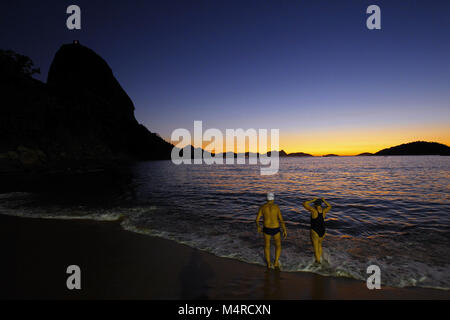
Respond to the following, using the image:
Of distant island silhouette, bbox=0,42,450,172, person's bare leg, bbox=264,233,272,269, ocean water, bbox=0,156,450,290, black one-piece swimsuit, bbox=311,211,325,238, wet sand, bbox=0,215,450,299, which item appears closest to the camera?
wet sand, bbox=0,215,450,299

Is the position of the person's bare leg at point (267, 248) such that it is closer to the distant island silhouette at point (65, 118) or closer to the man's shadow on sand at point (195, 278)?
the man's shadow on sand at point (195, 278)

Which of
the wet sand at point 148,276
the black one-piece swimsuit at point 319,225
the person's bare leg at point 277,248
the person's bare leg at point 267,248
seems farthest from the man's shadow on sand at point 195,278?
the black one-piece swimsuit at point 319,225

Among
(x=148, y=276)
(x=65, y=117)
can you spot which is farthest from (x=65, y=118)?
(x=148, y=276)

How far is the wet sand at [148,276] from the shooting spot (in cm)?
490

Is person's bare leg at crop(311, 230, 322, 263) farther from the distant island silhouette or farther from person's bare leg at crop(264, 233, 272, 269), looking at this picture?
the distant island silhouette

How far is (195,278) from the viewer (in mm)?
5582

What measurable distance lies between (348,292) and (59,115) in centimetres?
9315

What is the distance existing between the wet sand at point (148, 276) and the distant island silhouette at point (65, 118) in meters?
51.3

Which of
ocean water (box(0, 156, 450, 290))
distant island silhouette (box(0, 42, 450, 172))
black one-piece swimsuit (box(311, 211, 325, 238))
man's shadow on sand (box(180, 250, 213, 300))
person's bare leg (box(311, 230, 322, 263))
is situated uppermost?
distant island silhouette (box(0, 42, 450, 172))

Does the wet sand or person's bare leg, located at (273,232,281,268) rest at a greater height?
person's bare leg, located at (273,232,281,268)

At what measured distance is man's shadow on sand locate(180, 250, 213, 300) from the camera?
16.1 feet

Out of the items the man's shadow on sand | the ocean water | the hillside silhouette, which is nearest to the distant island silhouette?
the hillside silhouette
